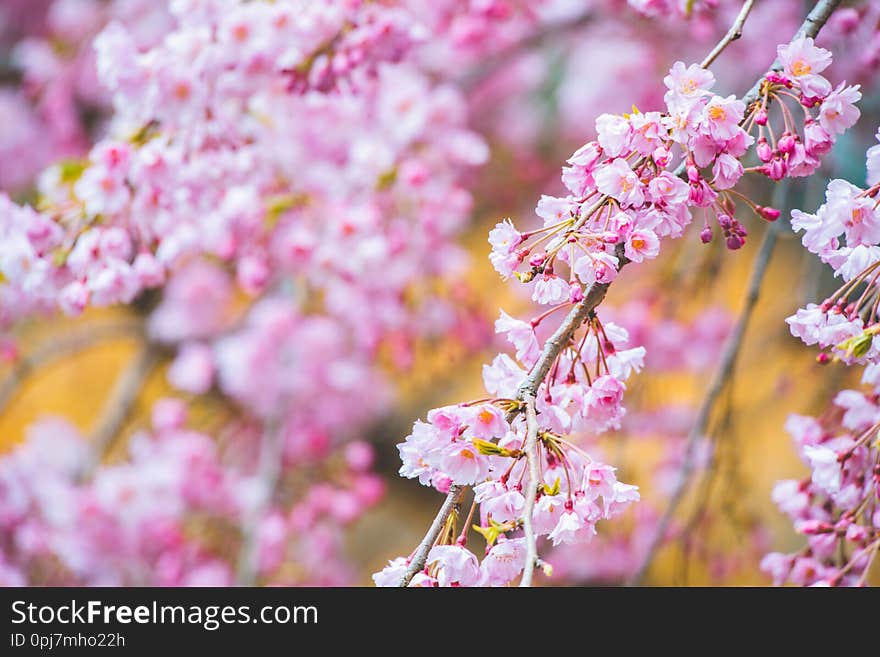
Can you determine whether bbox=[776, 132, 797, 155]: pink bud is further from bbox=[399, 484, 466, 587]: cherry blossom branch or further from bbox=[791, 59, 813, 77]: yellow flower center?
bbox=[399, 484, 466, 587]: cherry blossom branch

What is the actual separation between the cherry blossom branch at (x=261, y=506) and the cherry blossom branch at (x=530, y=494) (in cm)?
94

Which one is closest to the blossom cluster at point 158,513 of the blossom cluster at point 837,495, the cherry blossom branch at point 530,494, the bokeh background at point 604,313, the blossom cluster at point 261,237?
the blossom cluster at point 261,237

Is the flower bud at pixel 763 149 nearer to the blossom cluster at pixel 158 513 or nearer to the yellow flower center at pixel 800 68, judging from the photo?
the yellow flower center at pixel 800 68

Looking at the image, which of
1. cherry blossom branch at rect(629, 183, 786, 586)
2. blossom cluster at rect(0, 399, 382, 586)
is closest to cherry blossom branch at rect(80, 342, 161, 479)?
blossom cluster at rect(0, 399, 382, 586)

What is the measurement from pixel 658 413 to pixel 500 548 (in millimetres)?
1202

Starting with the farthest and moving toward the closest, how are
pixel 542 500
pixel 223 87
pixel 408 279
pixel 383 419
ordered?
1. pixel 383 419
2. pixel 408 279
3. pixel 223 87
4. pixel 542 500

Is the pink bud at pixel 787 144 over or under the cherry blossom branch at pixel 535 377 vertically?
over

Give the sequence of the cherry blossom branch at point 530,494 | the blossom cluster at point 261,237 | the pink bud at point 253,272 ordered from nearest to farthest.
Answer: the cherry blossom branch at point 530,494 → the blossom cluster at point 261,237 → the pink bud at point 253,272

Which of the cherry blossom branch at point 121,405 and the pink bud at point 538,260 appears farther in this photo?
the cherry blossom branch at point 121,405

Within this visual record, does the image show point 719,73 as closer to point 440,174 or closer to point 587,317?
point 440,174

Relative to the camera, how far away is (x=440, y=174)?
1.38 meters
